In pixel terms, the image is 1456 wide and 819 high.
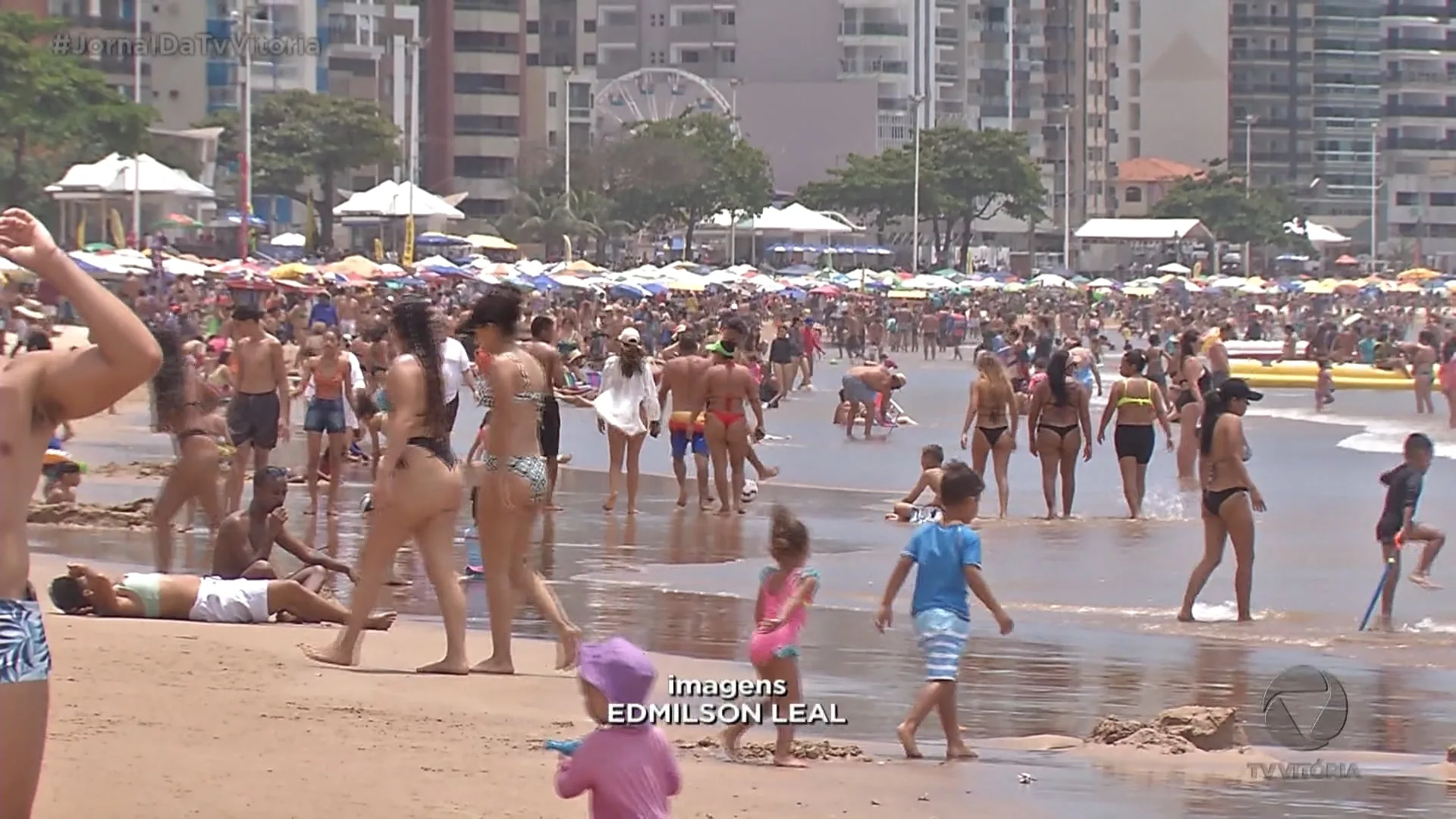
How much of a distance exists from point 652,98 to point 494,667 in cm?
10634

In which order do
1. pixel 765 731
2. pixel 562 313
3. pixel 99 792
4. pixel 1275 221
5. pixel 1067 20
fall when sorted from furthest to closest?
pixel 1067 20, pixel 1275 221, pixel 562 313, pixel 765 731, pixel 99 792

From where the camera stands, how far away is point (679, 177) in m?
91.1

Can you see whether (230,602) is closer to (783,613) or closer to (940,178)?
(783,613)

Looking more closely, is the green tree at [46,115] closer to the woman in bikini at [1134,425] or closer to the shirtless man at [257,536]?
the woman in bikini at [1134,425]

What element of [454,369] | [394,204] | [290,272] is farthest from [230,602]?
[394,204]

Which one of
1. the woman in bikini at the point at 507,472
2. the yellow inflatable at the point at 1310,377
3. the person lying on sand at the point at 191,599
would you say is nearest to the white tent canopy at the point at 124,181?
the yellow inflatable at the point at 1310,377

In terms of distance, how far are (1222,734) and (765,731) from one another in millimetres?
1692

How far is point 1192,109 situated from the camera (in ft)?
478

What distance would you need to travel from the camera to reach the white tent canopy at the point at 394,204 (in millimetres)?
56625

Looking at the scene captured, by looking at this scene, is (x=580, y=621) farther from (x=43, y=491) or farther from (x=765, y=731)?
(x=43, y=491)

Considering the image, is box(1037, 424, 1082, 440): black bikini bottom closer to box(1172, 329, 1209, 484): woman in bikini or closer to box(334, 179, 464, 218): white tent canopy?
box(1172, 329, 1209, 484): woman in bikini

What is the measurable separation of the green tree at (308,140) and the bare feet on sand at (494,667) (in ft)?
255

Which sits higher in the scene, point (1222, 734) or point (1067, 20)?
point (1067, 20)

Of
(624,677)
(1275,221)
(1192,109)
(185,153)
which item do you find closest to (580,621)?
(624,677)
